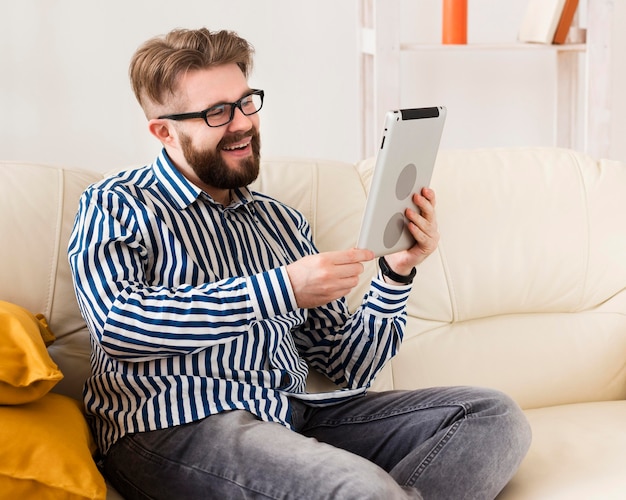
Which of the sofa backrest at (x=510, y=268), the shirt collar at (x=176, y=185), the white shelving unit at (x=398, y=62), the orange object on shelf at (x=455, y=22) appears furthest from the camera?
the orange object on shelf at (x=455, y=22)

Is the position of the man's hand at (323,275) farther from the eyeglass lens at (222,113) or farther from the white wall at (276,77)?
the white wall at (276,77)

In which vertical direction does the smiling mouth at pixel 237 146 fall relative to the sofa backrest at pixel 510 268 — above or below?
above

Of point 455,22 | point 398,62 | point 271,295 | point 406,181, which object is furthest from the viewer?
point 455,22

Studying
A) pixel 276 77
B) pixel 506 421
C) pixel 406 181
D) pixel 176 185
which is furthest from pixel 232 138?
pixel 276 77

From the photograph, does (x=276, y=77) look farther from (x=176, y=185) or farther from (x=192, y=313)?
(x=192, y=313)

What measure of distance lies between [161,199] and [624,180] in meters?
1.04

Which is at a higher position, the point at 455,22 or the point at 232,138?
the point at 455,22

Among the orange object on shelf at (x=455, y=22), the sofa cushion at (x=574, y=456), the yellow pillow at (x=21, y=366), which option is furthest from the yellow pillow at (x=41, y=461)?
the orange object on shelf at (x=455, y=22)

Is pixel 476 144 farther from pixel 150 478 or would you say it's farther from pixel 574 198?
pixel 150 478

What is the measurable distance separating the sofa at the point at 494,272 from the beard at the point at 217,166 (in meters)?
0.24

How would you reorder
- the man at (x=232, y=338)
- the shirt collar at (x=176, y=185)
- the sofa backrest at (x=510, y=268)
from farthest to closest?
1. the sofa backrest at (x=510, y=268)
2. the shirt collar at (x=176, y=185)
3. the man at (x=232, y=338)

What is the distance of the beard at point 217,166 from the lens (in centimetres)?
156

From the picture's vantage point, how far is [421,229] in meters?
1.50

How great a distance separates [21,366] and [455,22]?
1757 millimetres
